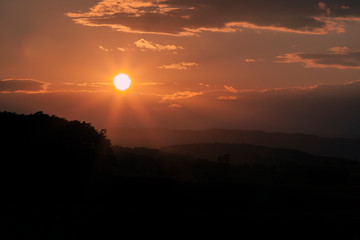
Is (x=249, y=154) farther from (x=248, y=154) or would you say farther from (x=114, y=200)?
(x=114, y=200)

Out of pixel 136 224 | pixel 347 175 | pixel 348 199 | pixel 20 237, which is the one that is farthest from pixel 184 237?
pixel 347 175

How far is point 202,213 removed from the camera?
24.7m

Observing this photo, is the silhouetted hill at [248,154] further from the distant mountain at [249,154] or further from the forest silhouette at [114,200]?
the forest silhouette at [114,200]

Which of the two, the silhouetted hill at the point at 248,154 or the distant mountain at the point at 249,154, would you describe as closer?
the distant mountain at the point at 249,154

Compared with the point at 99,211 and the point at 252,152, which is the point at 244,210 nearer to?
the point at 99,211

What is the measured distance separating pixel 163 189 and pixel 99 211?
23.3 ft

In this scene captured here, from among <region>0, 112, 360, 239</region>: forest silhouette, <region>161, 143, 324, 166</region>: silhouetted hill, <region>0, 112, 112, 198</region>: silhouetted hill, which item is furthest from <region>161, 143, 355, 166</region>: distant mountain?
<region>0, 112, 360, 239</region>: forest silhouette

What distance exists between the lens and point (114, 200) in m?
28.0

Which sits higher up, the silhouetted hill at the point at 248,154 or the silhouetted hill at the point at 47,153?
the silhouetted hill at the point at 47,153

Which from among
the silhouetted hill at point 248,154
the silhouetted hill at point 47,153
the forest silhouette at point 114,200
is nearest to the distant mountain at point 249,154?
the silhouetted hill at point 248,154

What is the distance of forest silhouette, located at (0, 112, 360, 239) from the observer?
20641mm

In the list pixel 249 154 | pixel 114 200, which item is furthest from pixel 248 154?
pixel 114 200

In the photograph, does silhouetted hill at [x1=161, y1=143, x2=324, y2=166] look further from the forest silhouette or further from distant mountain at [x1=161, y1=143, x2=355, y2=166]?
the forest silhouette

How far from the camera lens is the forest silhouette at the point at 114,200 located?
20641mm
